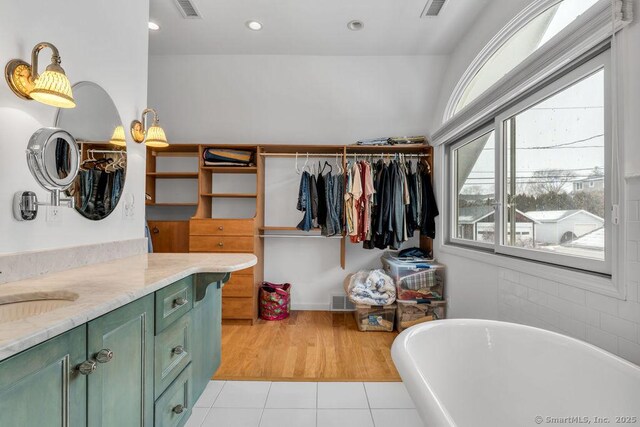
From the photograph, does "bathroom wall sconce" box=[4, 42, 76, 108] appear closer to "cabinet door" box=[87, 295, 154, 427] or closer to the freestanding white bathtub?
"cabinet door" box=[87, 295, 154, 427]

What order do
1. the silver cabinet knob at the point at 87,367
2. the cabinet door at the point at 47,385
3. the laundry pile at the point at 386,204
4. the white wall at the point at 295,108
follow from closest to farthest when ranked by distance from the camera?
the cabinet door at the point at 47,385 < the silver cabinet knob at the point at 87,367 < the laundry pile at the point at 386,204 < the white wall at the point at 295,108

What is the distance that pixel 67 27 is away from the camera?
140 centimetres

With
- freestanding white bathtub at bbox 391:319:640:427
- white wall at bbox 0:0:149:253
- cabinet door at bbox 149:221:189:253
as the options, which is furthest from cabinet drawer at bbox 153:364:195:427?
cabinet door at bbox 149:221:189:253

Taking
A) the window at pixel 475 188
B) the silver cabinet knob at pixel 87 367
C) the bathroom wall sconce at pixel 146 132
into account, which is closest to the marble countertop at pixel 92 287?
the silver cabinet knob at pixel 87 367

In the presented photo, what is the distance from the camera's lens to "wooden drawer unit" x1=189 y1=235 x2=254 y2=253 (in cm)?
297

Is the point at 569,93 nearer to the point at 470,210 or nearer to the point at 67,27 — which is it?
the point at 470,210

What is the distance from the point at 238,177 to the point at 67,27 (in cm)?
207

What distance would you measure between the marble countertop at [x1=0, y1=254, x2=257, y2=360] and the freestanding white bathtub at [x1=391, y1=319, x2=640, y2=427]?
880 mm

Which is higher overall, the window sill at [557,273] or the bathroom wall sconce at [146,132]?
the bathroom wall sconce at [146,132]

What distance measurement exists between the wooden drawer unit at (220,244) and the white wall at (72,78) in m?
0.95

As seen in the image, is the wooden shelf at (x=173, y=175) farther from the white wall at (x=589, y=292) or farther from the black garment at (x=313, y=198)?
the white wall at (x=589, y=292)

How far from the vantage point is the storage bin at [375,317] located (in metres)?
2.82

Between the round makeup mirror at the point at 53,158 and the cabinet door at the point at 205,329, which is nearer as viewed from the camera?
the round makeup mirror at the point at 53,158

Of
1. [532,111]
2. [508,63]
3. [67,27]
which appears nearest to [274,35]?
[67,27]
